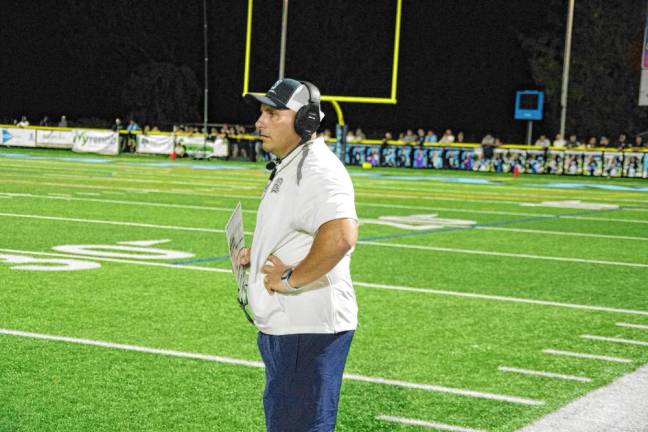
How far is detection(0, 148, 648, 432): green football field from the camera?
5434mm

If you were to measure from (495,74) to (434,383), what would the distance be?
52.9 meters

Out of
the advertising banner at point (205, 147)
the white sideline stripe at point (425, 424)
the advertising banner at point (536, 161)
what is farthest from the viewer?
the advertising banner at point (205, 147)

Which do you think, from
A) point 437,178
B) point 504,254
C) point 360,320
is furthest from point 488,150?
point 360,320

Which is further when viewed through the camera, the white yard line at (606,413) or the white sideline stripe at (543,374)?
the white sideline stripe at (543,374)

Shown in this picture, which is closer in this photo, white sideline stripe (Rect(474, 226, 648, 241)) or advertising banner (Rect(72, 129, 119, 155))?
white sideline stripe (Rect(474, 226, 648, 241))

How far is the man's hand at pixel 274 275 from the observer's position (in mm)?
3508

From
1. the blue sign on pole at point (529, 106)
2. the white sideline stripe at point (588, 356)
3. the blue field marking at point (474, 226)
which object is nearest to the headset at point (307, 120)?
the white sideline stripe at point (588, 356)

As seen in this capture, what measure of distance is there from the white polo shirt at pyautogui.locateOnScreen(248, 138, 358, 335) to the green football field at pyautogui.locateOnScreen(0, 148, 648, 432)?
1.64 metres

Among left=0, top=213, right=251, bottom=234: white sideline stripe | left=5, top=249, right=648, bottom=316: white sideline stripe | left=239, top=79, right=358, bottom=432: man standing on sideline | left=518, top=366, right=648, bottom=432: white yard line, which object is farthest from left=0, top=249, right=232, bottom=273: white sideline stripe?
left=239, top=79, right=358, bottom=432: man standing on sideline

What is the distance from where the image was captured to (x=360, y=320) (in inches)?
A: 304

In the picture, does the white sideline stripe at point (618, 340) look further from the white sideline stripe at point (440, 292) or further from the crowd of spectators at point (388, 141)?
the crowd of spectators at point (388, 141)

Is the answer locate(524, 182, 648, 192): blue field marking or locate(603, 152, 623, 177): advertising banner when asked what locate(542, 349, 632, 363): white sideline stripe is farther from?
locate(603, 152, 623, 177): advertising banner

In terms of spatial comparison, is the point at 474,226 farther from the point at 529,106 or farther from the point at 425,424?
the point at 529,106

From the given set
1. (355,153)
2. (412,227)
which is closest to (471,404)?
(412,227)
